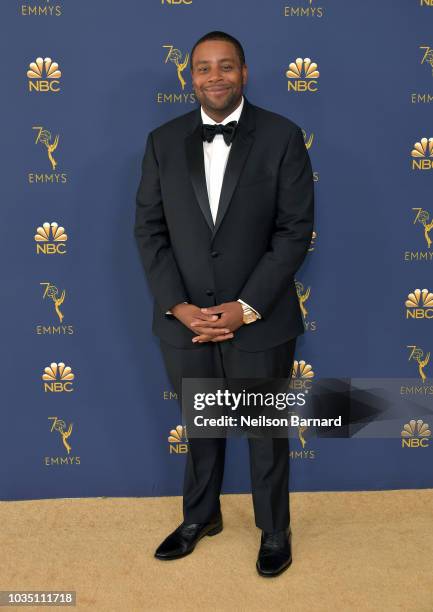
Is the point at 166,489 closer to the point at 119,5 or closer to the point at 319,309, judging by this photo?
the point at 319,309

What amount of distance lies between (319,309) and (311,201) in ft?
2.13

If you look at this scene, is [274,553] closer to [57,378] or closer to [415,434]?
[415,434]

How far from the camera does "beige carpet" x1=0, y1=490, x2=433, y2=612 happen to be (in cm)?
237

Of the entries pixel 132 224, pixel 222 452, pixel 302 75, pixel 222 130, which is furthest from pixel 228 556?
pixel 302 75

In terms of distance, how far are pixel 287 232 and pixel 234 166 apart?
295 mm

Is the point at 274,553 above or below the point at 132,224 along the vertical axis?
below

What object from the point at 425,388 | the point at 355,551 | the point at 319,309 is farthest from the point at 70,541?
the point at 425,388

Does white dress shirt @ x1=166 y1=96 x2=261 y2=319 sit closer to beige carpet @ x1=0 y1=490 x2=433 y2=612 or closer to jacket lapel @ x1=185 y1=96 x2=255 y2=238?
jacket lapel @ x1=185 y1=96 x2=255 y2=238

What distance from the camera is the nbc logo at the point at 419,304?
2.84 m

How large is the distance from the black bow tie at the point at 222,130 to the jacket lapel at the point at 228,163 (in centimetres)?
2

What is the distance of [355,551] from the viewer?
8.60ft

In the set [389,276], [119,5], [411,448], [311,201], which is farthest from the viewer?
[411,448]

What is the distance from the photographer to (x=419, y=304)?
2852mm

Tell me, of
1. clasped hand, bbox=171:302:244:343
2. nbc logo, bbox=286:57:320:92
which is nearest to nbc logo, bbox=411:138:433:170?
nbc logo, bbox=286:57:320:92
